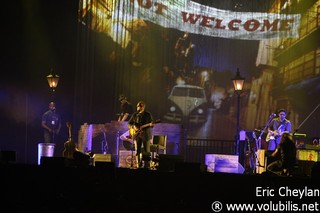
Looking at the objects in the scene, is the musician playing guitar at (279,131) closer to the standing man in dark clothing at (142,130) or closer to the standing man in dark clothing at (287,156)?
the standing man in dark clothing at (287,156)

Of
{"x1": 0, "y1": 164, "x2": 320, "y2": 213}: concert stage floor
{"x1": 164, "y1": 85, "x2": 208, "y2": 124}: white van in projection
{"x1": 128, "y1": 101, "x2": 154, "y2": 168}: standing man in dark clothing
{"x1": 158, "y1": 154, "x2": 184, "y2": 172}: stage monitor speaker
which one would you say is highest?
{"x1": 164, "y1": 85, "x2": 208, "y2": 124}: white van in projection

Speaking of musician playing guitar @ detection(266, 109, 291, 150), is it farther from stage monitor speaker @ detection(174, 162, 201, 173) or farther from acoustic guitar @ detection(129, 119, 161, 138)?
stage monitor speaker @ detection(174, 162, 201, 173)

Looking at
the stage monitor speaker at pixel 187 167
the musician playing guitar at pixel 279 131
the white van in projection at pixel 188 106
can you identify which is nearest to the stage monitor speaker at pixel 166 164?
the stage monitor speaker at pixel 187 167

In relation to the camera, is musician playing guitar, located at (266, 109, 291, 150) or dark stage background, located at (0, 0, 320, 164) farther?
dark stage background, located at (0, 0, 320, 164)

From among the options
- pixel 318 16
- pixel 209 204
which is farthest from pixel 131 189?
pixel 318 16

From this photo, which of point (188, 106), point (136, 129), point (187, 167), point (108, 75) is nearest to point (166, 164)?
point (187, 167)

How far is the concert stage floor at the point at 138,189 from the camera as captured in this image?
37.3ft

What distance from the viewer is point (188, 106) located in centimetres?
2467

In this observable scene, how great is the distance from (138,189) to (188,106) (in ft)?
42.6

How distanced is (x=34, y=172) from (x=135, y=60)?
12.9 meters

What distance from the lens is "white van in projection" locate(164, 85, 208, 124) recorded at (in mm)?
A: 24625

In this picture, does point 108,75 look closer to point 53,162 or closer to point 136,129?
point 136,129

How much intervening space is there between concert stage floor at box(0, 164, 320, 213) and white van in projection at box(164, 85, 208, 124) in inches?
497

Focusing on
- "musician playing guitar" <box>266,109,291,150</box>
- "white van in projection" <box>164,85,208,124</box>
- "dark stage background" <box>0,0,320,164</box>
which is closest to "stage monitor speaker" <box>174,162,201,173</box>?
"musician playing guitar" <box>266,109,291,150</box>
